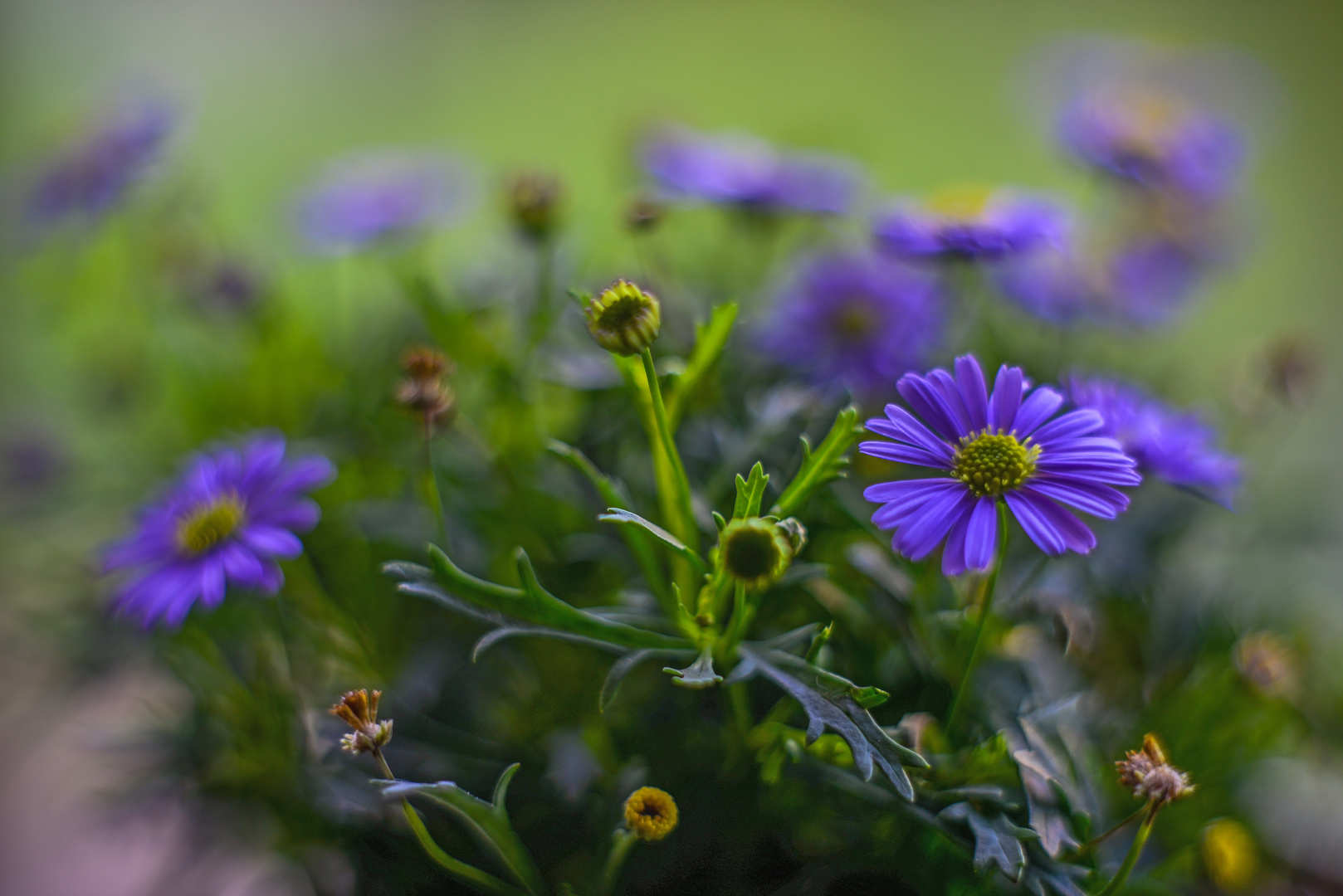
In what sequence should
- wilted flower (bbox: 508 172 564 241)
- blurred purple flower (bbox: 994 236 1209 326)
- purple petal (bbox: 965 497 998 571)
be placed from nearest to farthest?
purple petal (bbox: 965 497 998 571), wilted flower (bbox: 508 172 564 241), blurred purple flower (bbox: 994 236 1209 326)

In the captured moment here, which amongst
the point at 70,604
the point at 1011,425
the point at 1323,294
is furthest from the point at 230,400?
the point at 1323,294

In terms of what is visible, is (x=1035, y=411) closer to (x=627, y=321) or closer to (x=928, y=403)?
(x=928, y=403)

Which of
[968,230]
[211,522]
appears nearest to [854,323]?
[968,230]

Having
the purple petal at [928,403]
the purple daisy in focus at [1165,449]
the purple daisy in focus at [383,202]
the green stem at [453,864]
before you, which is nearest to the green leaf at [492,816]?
the green stem at [453,864]

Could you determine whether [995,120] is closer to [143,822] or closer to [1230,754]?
[1230,754]

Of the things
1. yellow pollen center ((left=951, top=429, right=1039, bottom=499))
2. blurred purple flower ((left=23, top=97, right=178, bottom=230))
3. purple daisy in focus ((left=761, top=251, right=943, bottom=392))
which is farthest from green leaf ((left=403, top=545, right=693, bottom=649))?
blurred purple flower ((left=23, top=97, right=178, bottom=230))

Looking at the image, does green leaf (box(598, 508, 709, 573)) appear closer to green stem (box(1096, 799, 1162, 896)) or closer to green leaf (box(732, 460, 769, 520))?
green leaf (box(732, 460, 769, 520))
